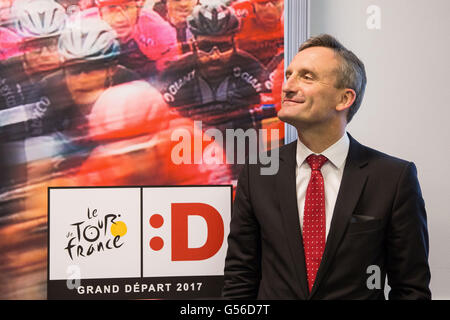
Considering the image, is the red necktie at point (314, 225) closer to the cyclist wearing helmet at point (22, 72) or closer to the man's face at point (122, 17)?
the man's face at point (122, 17)

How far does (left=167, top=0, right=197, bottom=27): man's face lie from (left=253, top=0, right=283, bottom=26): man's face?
10.2 inches

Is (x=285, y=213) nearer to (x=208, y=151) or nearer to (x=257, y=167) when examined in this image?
(x=257, y=167)

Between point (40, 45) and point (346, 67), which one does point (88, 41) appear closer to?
point (40, 45)

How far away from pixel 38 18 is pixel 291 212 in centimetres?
112

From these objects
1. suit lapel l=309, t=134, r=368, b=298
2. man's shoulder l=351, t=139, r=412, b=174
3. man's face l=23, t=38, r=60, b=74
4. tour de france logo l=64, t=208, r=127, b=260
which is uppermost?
man's face l=23, t=38, r=60, b=74

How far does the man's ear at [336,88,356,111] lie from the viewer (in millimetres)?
1464

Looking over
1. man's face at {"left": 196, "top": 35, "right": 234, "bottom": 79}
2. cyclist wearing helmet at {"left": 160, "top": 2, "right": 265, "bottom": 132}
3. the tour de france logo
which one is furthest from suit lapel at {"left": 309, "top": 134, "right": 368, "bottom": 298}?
the tour de france logo

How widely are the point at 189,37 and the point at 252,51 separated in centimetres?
24

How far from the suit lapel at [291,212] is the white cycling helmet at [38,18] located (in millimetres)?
944

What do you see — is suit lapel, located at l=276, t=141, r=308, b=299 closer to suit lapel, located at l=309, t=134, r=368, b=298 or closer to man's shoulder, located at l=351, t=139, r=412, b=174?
suit lapel, located at l=309, t=134, r=368, b=298

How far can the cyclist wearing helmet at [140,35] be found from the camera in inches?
63.1

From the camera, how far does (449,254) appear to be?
1.78 metres

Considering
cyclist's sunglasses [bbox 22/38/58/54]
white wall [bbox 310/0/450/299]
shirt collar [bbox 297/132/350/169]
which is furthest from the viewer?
white wall [bbox 310/0/450/299]
